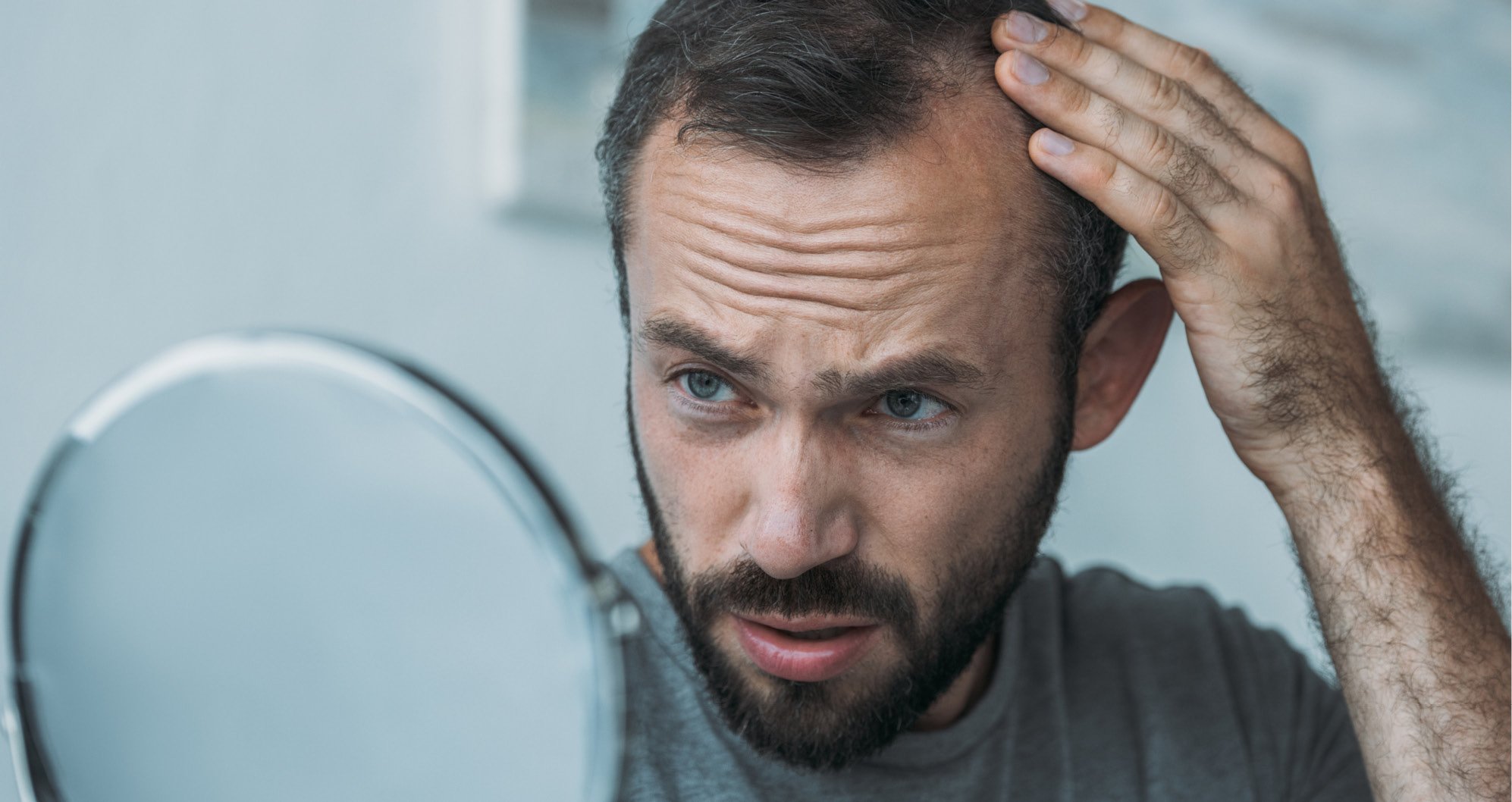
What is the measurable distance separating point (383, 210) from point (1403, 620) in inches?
51.4

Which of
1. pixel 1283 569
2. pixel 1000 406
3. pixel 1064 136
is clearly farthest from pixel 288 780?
pixel 1283 569

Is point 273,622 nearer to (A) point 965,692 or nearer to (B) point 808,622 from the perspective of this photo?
(B) point 808,622

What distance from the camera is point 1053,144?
109 centimetres

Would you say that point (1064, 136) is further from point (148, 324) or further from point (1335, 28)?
point (1335, 28)

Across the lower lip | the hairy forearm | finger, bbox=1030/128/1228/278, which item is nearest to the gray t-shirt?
the lower lip

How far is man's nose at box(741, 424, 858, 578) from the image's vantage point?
1.02m

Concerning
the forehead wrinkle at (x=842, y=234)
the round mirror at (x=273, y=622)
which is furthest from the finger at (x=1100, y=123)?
the round mirror at (x=273, y=622)

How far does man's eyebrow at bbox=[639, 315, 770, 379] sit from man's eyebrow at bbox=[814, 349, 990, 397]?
53mm

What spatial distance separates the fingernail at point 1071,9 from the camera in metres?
1.17

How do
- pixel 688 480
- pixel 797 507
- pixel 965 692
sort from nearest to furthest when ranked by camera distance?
pixel 797 507 < pixel 688 480 < pixel 965 692

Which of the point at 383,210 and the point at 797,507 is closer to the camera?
the point at 797,507

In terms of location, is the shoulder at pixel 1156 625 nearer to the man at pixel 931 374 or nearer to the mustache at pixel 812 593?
the man at pixel 931 374

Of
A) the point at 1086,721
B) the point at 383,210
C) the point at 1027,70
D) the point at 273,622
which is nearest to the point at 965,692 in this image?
the point at 1086,721

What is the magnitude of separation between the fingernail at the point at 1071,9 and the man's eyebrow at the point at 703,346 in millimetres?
448
